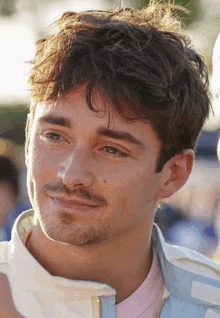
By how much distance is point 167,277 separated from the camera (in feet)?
11.9

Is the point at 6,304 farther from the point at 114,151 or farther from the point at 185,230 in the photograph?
the point at 185,230

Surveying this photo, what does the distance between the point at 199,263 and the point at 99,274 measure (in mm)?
595

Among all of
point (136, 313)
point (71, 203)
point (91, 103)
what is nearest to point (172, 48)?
point (91, 103)

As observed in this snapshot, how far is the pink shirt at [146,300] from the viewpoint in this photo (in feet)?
11.1

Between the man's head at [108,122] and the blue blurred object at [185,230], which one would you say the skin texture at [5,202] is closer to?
the blue blurred object at [185,230]

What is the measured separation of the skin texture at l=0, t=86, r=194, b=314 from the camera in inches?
128

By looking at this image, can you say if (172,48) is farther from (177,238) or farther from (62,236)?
(177,238)

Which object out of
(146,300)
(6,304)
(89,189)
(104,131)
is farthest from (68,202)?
(146,300)

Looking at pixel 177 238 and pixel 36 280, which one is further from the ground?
pixel 36 280

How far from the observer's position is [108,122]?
3336 millimetres

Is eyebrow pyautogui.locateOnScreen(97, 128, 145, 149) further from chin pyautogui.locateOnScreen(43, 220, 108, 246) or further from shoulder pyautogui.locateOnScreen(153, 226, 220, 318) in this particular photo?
shoulder pyautogui.locateOnScreen(153, 226, 220, 318)

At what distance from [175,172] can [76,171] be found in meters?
0.74

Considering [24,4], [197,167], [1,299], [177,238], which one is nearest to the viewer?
[1,299]

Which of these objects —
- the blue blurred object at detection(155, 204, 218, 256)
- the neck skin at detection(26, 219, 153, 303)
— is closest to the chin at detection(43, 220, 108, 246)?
the neck skin at detection(26, 219, 153, 303)
